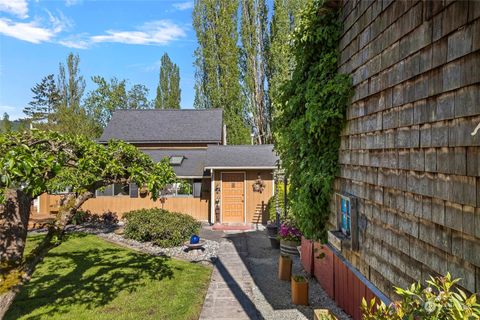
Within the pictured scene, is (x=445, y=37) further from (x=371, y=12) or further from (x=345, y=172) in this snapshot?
(x=345, y=172)

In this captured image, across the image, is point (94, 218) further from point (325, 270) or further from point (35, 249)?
point (325, 270)

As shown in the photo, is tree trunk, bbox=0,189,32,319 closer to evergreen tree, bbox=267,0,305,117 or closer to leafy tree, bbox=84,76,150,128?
evergreen tree, bbox=267,0,305,117

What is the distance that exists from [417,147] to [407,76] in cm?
71

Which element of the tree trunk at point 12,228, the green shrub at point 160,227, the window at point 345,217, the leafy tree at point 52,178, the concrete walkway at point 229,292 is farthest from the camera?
the green shrub at point 160,227

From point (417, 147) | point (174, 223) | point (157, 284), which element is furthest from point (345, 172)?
point (174, 223)

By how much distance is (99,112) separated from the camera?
117 feet

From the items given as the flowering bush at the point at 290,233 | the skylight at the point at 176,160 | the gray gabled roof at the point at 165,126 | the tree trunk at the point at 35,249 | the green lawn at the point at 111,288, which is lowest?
the green lawn at the point at 111,288

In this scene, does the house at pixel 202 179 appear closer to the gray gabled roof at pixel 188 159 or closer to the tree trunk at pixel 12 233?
the gray gabled roof at pixel 188 159

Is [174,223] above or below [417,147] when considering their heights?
below

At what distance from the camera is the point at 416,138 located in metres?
3.06

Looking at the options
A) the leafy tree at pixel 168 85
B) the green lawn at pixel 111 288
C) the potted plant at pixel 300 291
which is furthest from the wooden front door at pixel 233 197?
the leafy tree at pixel 168 85

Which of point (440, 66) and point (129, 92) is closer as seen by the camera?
point (440, 66)

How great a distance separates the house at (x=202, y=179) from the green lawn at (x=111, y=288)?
5.92 meters

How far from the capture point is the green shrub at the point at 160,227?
1153cm
